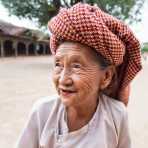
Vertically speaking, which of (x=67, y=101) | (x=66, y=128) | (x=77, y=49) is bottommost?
(x=66, y=128)

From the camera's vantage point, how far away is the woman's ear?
1115mm

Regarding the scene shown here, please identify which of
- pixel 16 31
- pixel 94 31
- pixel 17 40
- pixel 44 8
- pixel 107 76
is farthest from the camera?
pixel 17 40

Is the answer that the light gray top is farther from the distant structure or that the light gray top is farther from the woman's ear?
the distant structure

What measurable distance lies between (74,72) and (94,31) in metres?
0.15

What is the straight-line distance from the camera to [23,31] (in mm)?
31547

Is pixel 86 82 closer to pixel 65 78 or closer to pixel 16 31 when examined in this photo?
pixel 65 78

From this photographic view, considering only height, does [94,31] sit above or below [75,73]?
above

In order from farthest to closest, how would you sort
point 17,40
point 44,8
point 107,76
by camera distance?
1. point 17,40
2. point 44,8
3. point 107,76

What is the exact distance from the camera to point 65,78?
1.02 m

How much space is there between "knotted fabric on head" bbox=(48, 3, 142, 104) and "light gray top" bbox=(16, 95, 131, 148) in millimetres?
182

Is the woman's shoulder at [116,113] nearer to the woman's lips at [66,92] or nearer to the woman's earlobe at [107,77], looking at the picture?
the woman's earlobe at [107,77]

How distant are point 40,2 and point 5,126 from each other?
15375 millimetres

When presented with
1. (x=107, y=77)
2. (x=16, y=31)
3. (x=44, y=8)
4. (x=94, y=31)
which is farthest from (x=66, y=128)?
(x=16, y=31)

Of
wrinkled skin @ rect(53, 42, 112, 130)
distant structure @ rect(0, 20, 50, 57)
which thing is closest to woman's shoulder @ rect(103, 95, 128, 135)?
wrinkled skin @ rect(53, 42, 112, 130)
